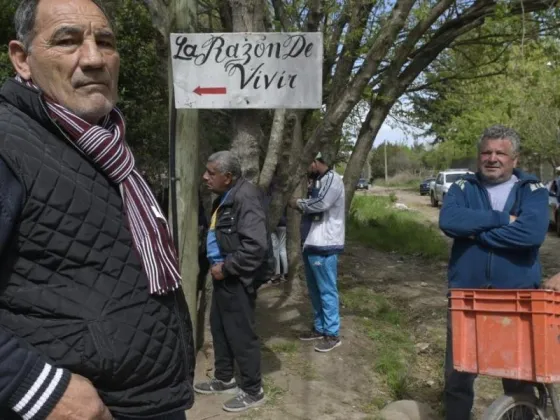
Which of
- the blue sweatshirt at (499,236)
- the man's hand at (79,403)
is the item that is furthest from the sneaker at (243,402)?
the man's hand at (79,403)

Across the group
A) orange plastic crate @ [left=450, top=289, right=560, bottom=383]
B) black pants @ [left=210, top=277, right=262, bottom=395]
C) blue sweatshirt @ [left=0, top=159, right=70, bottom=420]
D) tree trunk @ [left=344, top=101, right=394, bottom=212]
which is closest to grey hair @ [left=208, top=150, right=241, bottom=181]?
black pants @ [left=210, top=277, right=262, bottom=395]

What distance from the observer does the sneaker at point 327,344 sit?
18.7 ft

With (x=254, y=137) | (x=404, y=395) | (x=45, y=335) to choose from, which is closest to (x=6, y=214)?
(x=45, y=335)

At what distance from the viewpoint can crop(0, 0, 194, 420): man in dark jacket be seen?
1436mm

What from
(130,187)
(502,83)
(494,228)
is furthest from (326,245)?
(502,83)

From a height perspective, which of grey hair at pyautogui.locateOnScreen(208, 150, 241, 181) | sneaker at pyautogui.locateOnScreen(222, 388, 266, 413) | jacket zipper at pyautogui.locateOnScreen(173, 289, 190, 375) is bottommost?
sneaker at pyautogui.locateOnScreen(222, 388, 266, 413)

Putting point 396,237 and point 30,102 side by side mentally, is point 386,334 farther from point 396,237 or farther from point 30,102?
point 396,237

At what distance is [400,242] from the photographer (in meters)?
13.5

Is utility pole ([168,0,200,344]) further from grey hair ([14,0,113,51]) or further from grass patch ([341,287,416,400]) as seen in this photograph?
grass patch ([341,287,416,400])

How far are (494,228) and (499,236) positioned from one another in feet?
0.17

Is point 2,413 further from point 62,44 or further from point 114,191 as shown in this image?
point 62,44

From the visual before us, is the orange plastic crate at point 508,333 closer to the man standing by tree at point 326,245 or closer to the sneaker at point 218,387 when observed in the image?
the sneaker at point 218,387

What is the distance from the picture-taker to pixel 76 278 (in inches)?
59.2

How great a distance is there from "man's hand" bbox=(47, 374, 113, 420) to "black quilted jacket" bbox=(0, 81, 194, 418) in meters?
Result: 0.04
